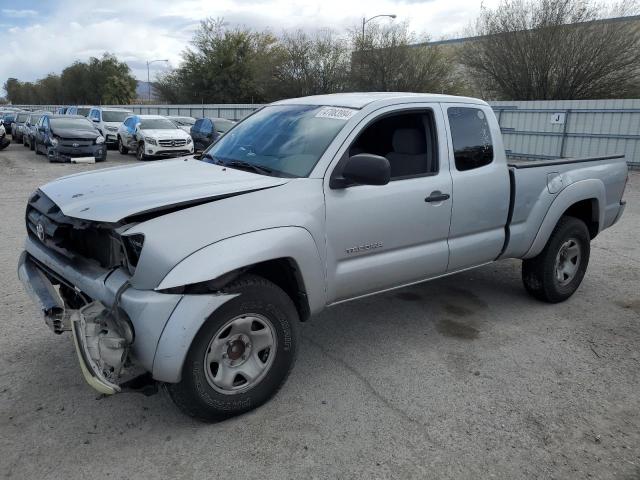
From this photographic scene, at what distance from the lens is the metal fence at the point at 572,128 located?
16.4 m

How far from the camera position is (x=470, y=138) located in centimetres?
421

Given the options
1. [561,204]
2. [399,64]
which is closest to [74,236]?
[561,204]

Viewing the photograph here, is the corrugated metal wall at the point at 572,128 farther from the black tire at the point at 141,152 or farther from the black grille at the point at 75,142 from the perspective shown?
the black grille at the point at 75,142

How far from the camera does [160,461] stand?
8.93ft

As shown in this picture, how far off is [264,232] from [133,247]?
2.28 ft

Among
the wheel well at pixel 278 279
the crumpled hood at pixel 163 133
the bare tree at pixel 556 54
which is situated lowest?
the wheel well at pixel 278 279

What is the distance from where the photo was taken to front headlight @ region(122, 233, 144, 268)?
8.91ft

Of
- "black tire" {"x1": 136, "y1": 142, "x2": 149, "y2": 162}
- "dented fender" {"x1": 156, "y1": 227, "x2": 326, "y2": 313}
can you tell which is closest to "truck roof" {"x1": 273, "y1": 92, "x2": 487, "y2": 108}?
"dented fender" {"x1": 156, "y1": 227, "x2": 326, "y2": 313}

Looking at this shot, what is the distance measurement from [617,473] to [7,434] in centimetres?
325

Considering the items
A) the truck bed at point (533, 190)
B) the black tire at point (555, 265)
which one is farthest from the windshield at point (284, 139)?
the black tire at point (555, 265)

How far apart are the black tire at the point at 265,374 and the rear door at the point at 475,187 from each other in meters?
1.58

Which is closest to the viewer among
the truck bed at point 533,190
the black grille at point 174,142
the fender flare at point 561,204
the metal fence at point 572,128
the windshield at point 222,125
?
the truck bed at point 533,190

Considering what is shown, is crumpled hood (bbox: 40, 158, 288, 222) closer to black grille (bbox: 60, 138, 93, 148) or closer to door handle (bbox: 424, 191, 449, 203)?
door handle (bbox: 424, 191, 449, 203)

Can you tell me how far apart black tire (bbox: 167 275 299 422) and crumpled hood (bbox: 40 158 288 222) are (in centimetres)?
55
